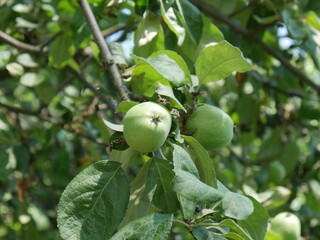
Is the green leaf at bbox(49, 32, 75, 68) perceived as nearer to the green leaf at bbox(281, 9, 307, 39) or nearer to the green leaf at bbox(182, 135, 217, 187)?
the green leaf at bbox(281, 9, 307, 39)

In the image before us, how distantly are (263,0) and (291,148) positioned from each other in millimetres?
855

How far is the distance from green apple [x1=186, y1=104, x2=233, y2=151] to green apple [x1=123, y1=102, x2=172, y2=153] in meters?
0.15

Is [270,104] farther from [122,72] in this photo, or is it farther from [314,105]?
[122,72]

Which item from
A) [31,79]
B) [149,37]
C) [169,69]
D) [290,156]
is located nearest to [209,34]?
[149,37]

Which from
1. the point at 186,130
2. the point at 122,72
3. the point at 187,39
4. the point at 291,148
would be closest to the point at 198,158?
the point at 186,130

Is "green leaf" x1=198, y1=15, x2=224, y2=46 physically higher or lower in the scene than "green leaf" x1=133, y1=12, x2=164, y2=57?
lower

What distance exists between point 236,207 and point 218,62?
355 millimetres

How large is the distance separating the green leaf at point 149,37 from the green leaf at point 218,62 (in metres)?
0.21

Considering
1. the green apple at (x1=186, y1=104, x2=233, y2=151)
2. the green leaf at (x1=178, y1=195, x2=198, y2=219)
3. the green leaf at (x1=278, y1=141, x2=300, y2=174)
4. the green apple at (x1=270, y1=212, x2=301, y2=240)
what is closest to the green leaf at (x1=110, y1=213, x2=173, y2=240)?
the green leaf at (x1=178, y1=195, x2=198, y2=219)

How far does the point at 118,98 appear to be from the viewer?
3.89 feet

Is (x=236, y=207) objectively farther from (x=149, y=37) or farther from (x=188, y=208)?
(x=149, y=37)

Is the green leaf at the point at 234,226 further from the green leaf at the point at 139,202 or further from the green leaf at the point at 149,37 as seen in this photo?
the green leaf at the point at 149,37

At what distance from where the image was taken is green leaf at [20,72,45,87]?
1.99 meters

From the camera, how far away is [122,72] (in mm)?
1215
